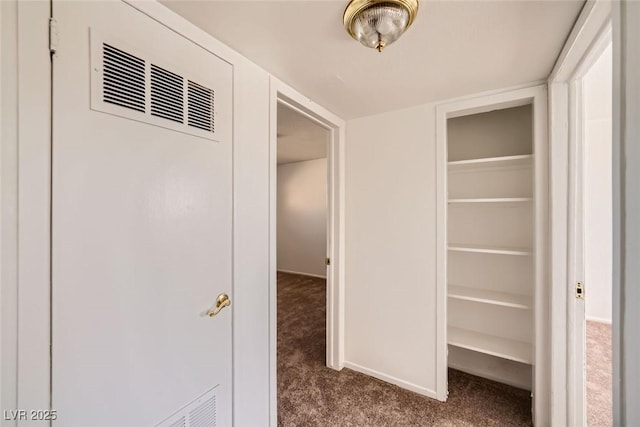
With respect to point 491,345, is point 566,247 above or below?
above

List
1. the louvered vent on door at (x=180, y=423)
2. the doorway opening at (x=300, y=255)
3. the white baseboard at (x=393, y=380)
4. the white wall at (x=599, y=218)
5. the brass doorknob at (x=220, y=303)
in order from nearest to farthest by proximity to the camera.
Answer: the louvered vent on door at (x=180, y=423), the brass doorknob at (x=220, y=303), the white baseboard at (x=393, y=380), the doorway opening at (x=300, y=255), the white wall at (x=599, y=218)

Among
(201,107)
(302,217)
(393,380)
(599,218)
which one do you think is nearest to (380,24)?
(201,107)

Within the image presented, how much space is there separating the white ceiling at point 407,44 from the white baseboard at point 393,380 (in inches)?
82.3

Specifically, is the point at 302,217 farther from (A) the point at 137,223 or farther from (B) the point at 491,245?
(A) the point at 137,223

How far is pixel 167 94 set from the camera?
3.40 feet

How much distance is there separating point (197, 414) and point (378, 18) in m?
1.75

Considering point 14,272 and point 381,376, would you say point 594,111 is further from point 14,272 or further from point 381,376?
point 14,272

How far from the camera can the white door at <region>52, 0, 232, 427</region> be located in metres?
0.80

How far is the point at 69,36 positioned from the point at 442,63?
5.04 ft

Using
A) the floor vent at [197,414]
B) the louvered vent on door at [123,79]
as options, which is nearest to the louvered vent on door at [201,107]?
the louvered vent on door at [123,79]

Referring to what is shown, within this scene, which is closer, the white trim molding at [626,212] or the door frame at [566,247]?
the white trim molding at [626,212]

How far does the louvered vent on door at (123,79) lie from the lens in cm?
87

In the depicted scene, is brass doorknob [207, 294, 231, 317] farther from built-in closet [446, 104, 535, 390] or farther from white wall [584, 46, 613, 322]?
white wall [584, 46, 613, 322]

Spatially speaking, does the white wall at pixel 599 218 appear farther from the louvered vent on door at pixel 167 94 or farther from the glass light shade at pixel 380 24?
the louvered vent on door at pixel 167 94
